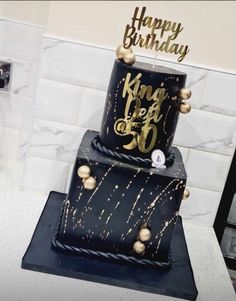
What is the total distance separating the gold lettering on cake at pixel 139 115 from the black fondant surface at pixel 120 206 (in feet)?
0.15

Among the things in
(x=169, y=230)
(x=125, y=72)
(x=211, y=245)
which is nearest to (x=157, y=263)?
(x=169, y=230)

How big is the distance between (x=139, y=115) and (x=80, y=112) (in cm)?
22

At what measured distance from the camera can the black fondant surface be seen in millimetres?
653

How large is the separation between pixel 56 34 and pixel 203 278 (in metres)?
0.52

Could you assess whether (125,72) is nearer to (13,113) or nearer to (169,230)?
(169,230)

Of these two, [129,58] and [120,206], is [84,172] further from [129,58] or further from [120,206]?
[129,58]

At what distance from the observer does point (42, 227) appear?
0.73m

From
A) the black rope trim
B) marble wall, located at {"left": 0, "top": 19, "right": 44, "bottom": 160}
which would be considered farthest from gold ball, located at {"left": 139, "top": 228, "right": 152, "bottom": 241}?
marble wall, located at {"left": 0, "top": 19, "right": 44, "bottom": 160}

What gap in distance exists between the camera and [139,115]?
0.64m

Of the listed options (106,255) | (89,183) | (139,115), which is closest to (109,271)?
(106,255)

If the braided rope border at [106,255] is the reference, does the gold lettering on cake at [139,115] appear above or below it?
above

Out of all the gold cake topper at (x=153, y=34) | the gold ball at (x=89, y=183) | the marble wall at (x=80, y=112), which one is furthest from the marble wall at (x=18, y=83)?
the gold ball at (x=89, y=183)

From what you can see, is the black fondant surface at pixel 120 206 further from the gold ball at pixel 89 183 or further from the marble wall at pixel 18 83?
the marble wall at pixel 18 83

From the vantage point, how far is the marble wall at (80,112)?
798mm
